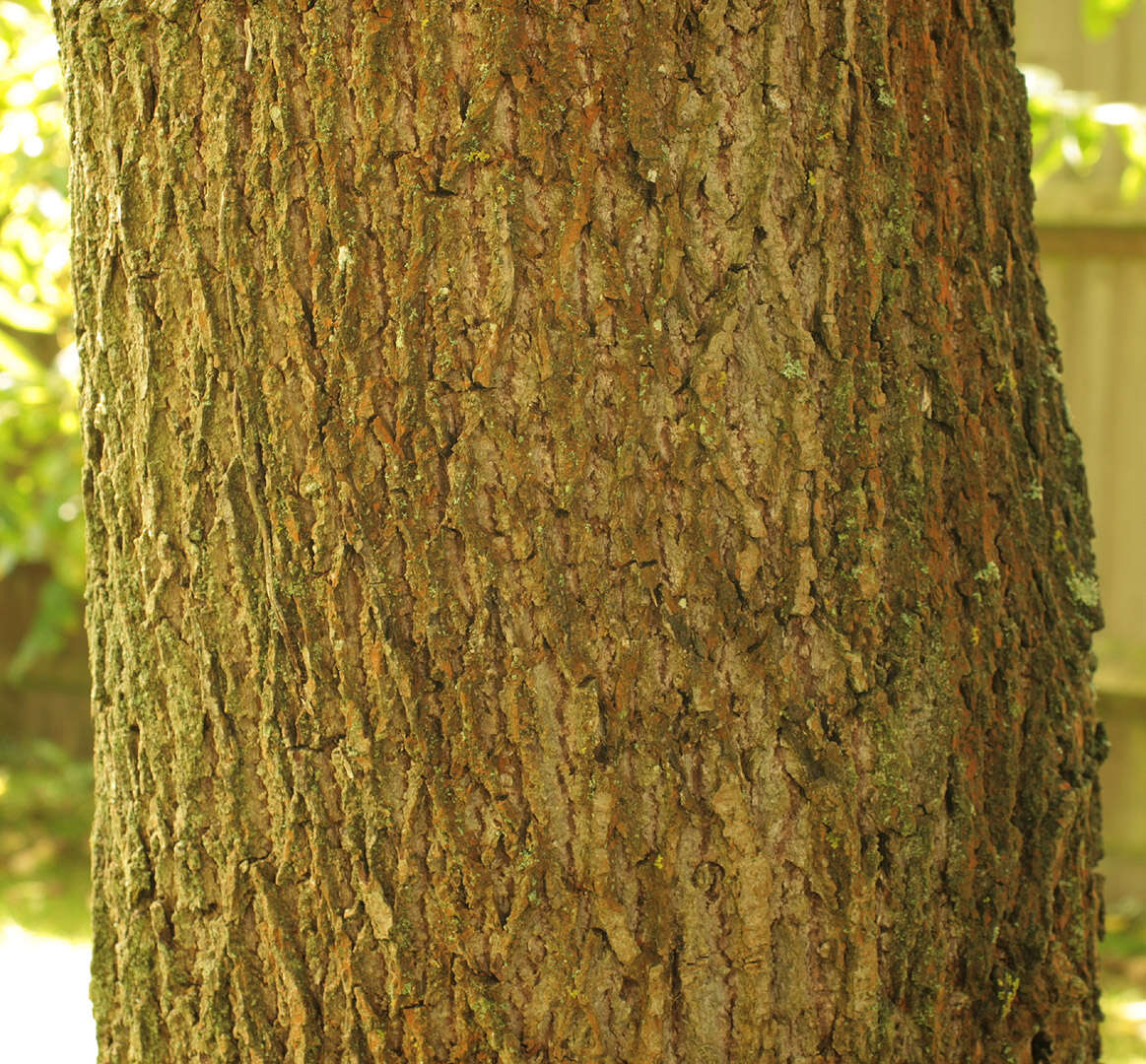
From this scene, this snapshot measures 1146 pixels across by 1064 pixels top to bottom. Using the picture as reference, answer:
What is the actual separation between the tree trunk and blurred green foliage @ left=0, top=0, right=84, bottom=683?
1903 mm

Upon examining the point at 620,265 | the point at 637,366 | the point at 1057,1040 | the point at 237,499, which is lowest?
the point at 1057,1040

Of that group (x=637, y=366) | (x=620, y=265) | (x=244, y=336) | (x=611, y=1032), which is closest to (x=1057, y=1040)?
(x=611, y=1032)

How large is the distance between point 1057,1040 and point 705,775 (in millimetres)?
644

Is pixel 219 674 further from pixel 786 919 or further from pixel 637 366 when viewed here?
pixel 786 919

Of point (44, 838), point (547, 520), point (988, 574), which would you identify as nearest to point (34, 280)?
point (547, 520)

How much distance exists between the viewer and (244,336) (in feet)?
4.51

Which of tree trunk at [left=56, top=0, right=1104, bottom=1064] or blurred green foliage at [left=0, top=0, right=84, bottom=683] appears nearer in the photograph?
tree trunk at [left=56, top=0, right=1104, bottom=1064]

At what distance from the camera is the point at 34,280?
3338mm

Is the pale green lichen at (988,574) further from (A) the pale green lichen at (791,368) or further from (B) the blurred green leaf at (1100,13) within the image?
(B) the blurred green leaf at (1100,13)

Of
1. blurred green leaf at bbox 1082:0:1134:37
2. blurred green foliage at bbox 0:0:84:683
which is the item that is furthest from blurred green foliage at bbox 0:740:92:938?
blurred green leaf at bbox 1082:0:1134:37

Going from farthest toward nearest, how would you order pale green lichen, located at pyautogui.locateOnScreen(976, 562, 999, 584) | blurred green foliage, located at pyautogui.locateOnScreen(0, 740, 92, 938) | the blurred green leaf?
blurred green foliage, located at pyautogui.locateOnScreen(0, 740, 92, 938) < the blurred green leaf < pale green lichen, located at pyautogui.locateOnScreen(976, 562, 999, 584)

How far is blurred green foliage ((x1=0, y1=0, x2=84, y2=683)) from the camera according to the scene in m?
3.26

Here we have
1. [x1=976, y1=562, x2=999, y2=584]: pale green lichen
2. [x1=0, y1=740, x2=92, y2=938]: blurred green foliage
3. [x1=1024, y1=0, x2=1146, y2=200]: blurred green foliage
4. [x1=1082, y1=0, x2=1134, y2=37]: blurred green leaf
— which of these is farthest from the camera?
[x1=0, y1=740, x2=92, y2=938]: blurred green foliage

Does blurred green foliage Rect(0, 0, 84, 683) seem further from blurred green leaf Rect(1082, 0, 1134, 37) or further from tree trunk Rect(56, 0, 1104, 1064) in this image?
blurred green leaf Rect(1082, 0, 1134, 37)
